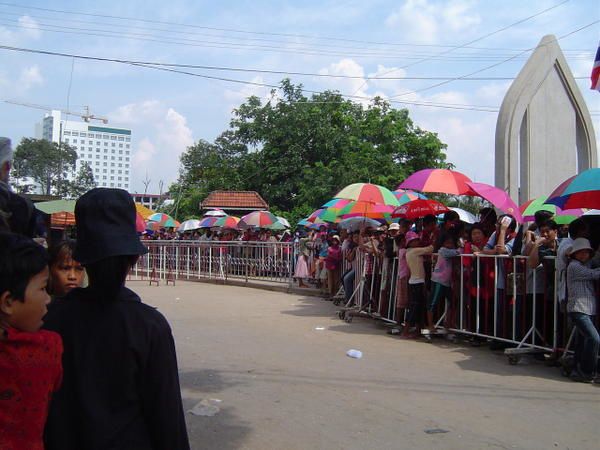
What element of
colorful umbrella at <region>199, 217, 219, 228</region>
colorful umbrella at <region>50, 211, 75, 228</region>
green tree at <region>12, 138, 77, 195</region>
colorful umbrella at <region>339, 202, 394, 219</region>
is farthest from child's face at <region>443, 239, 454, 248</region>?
green tree at <region>12, 138, 77, 195</region>

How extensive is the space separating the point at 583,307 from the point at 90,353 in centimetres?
602

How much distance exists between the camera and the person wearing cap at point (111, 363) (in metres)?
1.87

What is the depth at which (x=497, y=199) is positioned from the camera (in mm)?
8641

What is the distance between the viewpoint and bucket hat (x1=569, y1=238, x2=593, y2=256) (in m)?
6.65

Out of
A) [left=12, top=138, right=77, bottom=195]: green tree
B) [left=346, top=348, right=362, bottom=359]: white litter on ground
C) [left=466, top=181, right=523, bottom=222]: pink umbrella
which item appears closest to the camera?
[left=346, top=348, right=362, bottom=359]: white litter on ground

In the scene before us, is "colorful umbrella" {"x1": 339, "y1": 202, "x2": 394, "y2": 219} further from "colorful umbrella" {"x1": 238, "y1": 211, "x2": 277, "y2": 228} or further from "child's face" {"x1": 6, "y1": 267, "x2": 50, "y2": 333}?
"child's face" {"x1": 6, "y1": 267, "x2": 50, "y2": 333}

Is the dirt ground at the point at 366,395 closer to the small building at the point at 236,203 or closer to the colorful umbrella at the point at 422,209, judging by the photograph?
the colorful umbrella at the point at 422,209

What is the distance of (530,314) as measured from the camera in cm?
784

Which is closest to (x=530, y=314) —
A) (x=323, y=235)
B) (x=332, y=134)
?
(x=323, y=235)

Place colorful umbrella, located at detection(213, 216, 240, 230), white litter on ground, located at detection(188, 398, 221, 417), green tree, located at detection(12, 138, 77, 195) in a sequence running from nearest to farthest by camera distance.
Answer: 1. white litter on ground, located at detection(188, 398, 221, 417)
2. colorful umbrella, located at detection(213, 216, 240, 230)
3. green tree, located at detection(12, 138, 77, 195)

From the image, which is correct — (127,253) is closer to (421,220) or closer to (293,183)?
(421,220)

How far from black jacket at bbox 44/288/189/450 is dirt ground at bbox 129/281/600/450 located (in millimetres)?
2829

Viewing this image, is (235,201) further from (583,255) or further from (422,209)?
(583,255)

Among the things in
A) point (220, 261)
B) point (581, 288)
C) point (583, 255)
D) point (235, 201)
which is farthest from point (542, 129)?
point (235, 201)
